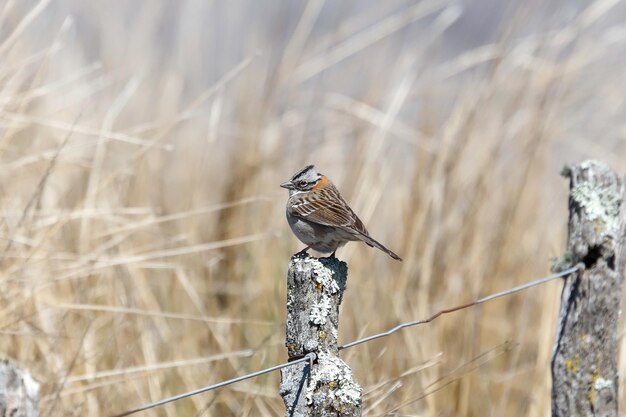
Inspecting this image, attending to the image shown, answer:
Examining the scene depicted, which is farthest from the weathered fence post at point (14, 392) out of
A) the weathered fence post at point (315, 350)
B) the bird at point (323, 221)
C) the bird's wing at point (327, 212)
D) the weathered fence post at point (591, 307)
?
the weathered fence post at point (591, 307)

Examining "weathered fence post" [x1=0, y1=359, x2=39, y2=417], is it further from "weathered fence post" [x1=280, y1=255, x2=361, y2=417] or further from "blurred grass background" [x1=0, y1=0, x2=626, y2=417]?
"blurred grass background" [x1=0, y1=0, x2=626, y2=417]

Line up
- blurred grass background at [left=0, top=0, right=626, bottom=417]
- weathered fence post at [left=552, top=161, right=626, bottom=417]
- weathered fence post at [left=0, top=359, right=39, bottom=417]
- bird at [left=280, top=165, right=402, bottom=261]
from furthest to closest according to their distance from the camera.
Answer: blurred grass background at [left=0, top=0, right=626, bottom=417], bird at [left=280, top=165, right=402, bottom=261], weathered fence post at [left=552, top=161, right=626, bottom=417], weathered fence post at [left=0, top=359, right=39, bottom=417]

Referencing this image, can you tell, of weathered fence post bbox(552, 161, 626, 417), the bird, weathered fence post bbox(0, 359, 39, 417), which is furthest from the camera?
the bird

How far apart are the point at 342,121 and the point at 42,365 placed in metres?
2.17

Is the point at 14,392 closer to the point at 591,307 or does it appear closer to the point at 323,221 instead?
the point at 323,221

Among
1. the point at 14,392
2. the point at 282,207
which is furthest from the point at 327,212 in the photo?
the point at 282,207

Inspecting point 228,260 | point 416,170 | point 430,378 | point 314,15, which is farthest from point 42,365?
point 314,15

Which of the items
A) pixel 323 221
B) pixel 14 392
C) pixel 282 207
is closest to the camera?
pixel 14 392

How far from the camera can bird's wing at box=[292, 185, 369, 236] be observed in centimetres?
343

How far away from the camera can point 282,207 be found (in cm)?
525

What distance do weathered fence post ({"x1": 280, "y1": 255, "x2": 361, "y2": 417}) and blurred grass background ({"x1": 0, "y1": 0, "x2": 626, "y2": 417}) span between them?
49.1 inches

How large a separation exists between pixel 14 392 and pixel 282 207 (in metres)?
3.07

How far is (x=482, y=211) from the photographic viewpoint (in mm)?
4824

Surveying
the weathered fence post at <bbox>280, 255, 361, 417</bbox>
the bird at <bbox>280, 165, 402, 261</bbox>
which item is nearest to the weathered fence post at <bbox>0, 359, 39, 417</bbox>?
the weathered fence post at <bbox>280, 255, 361, 417</bbox>
